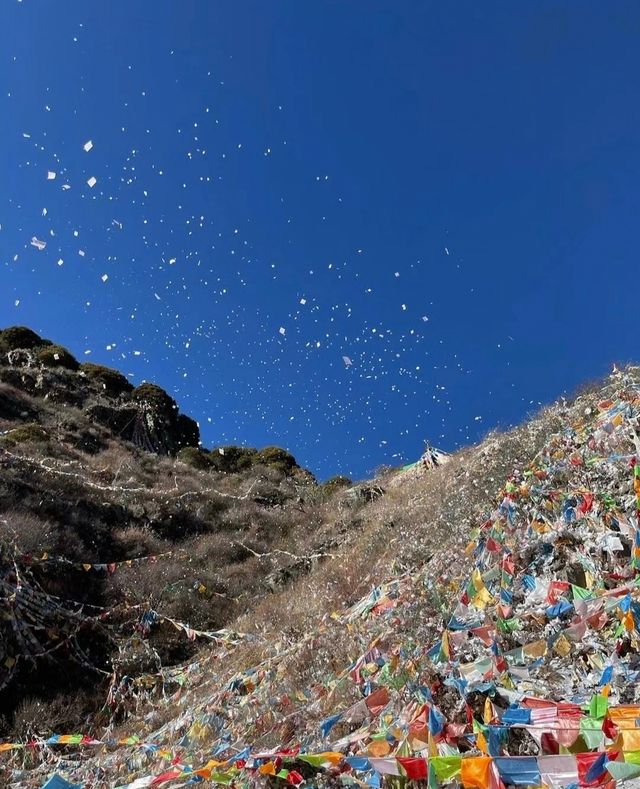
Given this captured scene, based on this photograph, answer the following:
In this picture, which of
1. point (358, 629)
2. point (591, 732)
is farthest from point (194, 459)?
point (591, 732)

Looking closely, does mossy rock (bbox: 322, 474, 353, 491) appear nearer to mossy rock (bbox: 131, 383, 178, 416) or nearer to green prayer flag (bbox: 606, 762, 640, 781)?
mossy rock (bbox: 131, 383, 178, 416)

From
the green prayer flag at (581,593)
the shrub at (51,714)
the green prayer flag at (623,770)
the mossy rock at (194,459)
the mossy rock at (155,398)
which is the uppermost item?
the mossy rock at (155,398)

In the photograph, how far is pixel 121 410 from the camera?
28.9 metres

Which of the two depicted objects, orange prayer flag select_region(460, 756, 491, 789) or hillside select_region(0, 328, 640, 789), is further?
hillside select_region(0, 328, 640, 789)

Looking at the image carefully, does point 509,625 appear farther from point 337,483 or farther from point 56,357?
point 56,357

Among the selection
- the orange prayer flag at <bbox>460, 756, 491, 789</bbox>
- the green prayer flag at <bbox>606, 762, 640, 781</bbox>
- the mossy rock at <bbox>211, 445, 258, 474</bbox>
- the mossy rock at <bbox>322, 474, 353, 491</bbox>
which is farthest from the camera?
the mossy rock at <bbox>211, 445, 258, 474</bbox>

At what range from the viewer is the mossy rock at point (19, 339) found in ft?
107

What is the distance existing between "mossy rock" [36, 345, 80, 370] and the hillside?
658 inches

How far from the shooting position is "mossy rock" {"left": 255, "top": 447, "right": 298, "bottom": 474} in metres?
30.4

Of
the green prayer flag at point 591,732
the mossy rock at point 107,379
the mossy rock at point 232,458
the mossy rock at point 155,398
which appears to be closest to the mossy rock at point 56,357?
Answer: the mossy rock at point 107,379

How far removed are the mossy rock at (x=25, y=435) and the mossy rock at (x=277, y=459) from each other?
1261cm

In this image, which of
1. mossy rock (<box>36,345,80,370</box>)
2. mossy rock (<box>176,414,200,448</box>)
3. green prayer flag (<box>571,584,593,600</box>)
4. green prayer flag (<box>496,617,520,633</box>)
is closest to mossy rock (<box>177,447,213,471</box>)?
mossy rock (<box>176,414,200,448</box>)

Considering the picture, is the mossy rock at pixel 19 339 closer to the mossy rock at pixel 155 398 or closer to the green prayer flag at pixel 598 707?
the mossy rock at pixel 155 398

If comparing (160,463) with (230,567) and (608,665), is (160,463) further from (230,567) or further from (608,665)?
(608,665)
